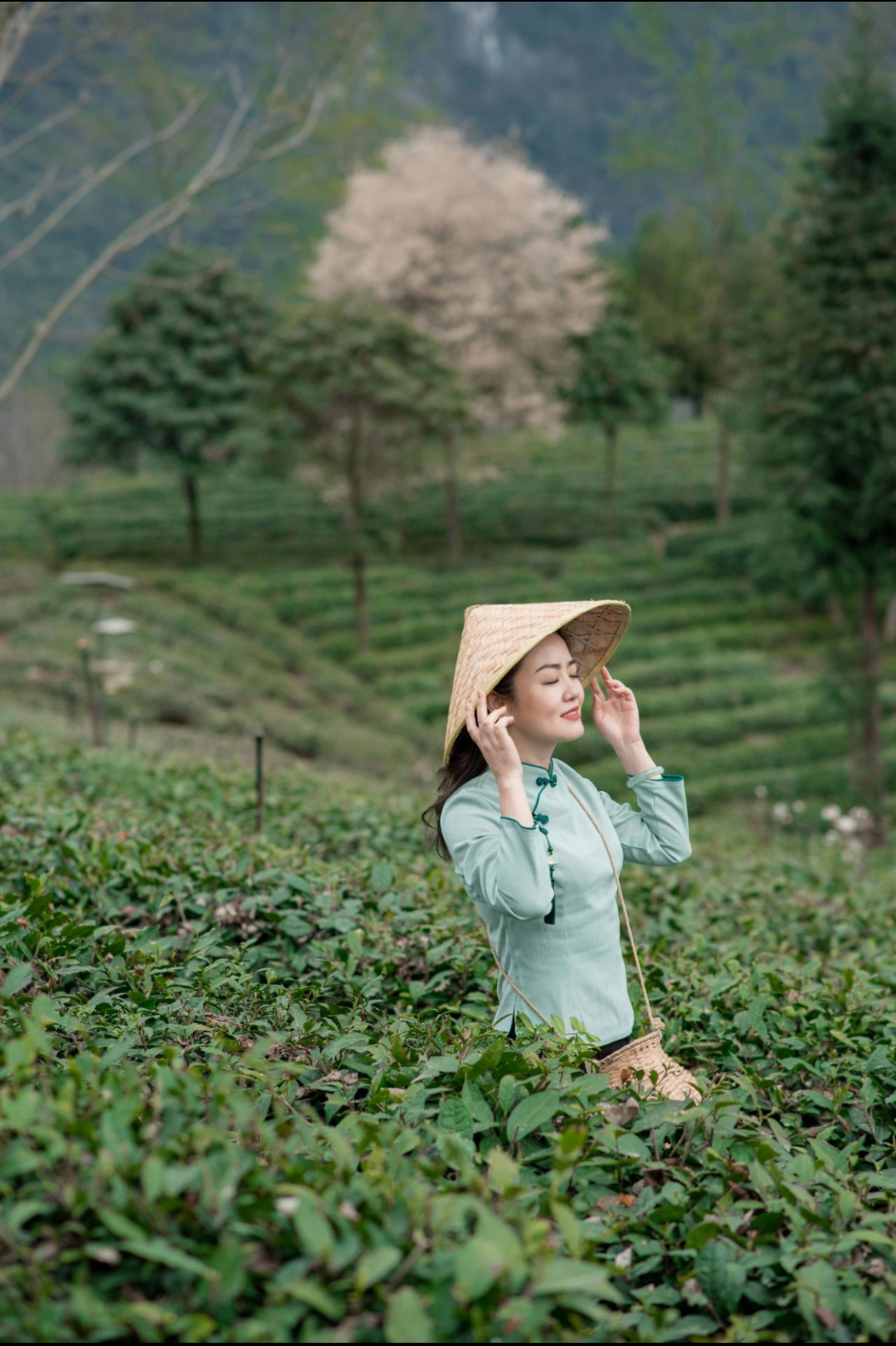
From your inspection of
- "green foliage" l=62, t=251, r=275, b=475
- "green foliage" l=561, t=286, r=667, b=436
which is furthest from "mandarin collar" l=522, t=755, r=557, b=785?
"green foliage" l=561, t=286, r=667, b=436

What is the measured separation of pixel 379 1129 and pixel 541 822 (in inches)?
31.3

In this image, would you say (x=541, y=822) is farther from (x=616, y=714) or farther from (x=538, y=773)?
(x=616, y=714)

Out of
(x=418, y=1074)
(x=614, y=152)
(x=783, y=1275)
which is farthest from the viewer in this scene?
(x=614, y=152)

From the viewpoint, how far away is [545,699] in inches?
97.0

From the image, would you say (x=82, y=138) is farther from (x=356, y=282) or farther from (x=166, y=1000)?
(x=166, y=1000)

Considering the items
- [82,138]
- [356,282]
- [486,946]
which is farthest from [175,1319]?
[82,138]

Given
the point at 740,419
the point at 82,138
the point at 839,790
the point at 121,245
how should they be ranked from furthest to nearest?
the point at 82,138 → the point at 839,790 → the point at 740,419 → the point at 121,245

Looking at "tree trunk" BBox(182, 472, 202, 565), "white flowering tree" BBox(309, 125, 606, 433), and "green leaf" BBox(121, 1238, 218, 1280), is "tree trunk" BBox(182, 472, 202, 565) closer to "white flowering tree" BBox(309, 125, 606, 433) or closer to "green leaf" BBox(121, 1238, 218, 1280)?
"white flowering tree" BBox(309, 125, 606, 433)

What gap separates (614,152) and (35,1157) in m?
43.5

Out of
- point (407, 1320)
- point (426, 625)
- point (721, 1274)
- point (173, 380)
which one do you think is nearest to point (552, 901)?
point (721, 1274)

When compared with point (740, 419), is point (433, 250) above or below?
above

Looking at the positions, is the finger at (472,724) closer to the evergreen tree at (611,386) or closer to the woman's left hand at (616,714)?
the woman's left hand at (616,714)

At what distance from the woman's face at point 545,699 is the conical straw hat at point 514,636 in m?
0.07

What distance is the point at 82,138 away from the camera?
36156 mm
